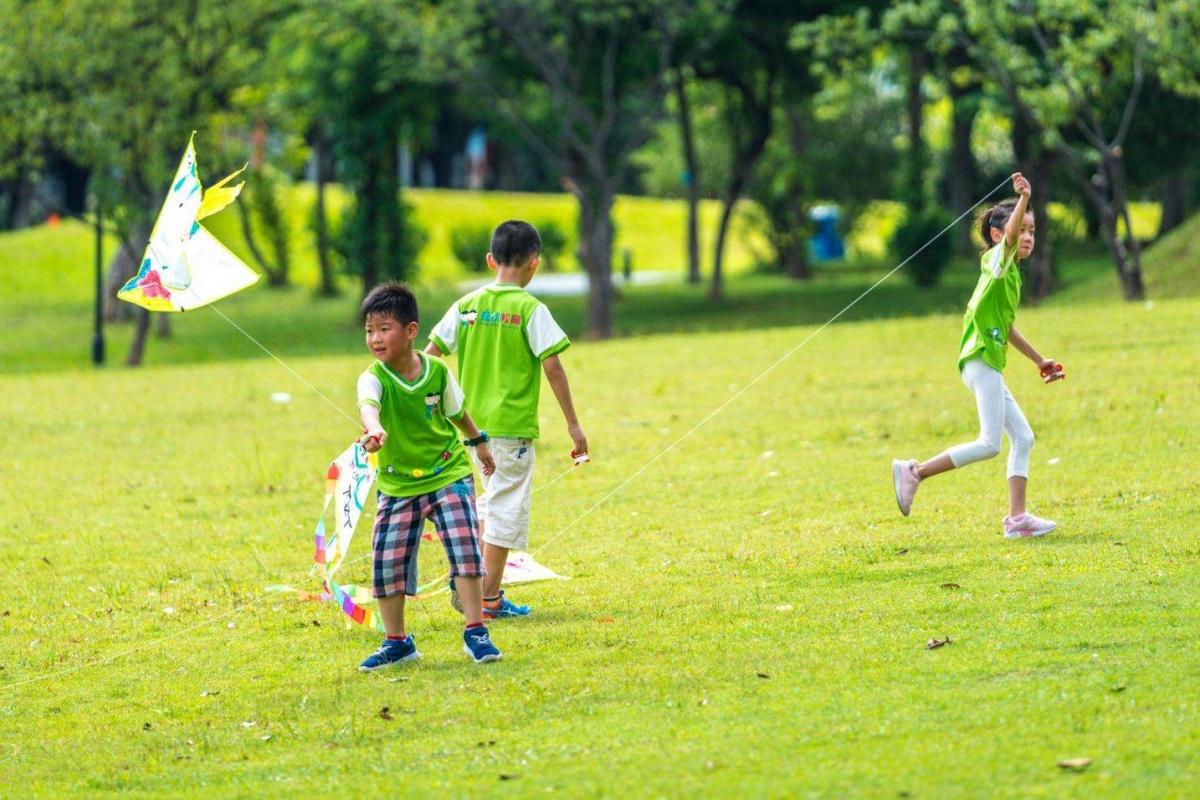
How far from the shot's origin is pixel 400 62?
29156mm

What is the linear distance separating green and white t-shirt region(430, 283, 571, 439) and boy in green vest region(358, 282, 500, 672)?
43 cm

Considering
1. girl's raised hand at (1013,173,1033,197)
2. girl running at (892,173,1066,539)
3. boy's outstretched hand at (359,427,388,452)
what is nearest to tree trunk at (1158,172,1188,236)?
girl running at (892,173,1066,539)

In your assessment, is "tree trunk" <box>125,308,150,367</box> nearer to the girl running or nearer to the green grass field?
the green grass field

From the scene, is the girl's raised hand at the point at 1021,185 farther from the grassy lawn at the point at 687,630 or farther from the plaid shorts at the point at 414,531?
the plaid shorts at the point at 414,531

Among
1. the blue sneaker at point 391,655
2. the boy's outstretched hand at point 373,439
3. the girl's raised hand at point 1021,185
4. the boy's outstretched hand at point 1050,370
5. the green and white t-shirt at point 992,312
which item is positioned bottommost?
the blue sneaker at point 391,655

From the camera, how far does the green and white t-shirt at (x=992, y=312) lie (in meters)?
8.18

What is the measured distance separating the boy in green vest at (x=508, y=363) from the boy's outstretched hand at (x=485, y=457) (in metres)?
0.07

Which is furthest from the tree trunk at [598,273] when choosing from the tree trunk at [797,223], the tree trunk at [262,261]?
the tree trunk at [262,261]

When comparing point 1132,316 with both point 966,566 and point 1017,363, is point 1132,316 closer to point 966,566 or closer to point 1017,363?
point 1017,363

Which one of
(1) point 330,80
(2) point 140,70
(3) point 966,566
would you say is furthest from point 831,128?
(3) point 966,566

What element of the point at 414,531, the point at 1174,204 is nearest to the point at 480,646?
the point at 414,531

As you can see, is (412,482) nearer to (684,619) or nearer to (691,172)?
(684,619)

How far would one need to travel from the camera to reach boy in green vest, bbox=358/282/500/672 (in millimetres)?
6445

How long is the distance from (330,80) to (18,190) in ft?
67.2
